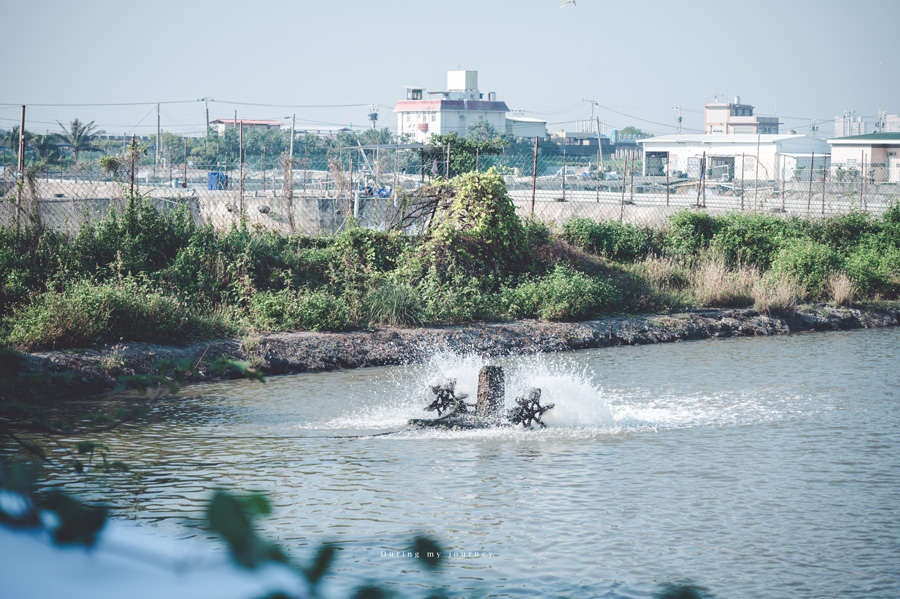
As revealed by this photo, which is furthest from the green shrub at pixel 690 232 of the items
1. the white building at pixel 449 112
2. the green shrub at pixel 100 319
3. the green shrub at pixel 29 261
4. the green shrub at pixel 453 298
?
the white building at pixel 449 112

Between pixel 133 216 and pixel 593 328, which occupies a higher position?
pixel 133 216

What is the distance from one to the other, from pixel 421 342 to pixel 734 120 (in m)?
147

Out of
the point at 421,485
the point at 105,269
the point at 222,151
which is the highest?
the point at 222,151

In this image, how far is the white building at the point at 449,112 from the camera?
128125 mm

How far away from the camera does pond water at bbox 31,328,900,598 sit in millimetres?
6113

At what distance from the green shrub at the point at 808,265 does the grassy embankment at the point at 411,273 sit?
0.04 meters

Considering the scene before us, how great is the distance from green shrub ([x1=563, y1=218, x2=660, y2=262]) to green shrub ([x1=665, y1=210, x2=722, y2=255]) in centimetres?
67

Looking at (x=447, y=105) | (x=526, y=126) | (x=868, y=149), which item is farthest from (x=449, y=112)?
(x=868, y=149)

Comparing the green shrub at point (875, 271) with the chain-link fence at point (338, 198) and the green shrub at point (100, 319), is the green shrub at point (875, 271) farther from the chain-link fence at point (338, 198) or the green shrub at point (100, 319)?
the green shrub at point (100, 319)

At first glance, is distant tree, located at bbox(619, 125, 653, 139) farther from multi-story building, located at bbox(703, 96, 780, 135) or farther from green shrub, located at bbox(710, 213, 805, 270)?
green shrub, located at bbox(710, 213, 805, 270)

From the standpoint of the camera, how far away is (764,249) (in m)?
21.0

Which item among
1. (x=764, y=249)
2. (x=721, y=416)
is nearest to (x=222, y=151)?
(x=764, y=249)

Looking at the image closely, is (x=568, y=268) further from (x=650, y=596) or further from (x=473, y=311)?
(x=650, y=596)

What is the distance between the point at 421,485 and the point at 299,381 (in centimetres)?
524
